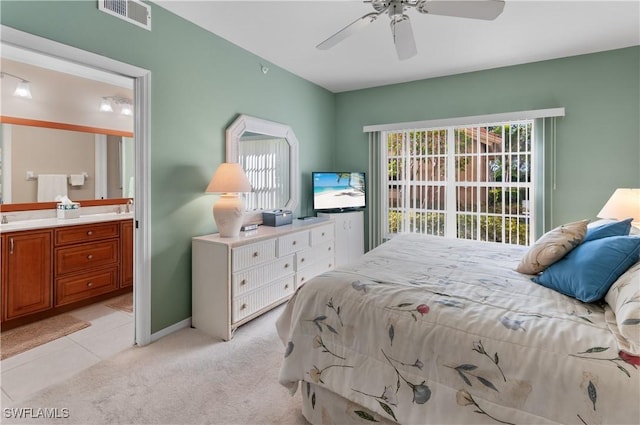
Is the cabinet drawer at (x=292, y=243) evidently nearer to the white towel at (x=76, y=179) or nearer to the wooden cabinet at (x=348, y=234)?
the wooden cabinet at (x=348, y=234)

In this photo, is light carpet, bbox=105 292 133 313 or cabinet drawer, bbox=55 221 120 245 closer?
cabinet drawer, bbox=55 221 120 245

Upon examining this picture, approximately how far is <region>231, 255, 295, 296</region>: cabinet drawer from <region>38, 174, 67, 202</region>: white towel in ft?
8.04

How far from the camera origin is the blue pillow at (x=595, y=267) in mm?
1344

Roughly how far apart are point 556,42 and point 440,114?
132 centimetres

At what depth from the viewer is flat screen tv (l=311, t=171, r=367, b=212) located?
423 cm

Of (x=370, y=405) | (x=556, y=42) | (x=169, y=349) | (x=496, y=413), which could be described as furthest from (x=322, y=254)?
(x=556, y=42)

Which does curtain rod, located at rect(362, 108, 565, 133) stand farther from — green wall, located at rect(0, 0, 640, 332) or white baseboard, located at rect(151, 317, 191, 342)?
white baseboard, located at rect(151, 317, 191, 342)

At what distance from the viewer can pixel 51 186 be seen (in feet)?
11.1

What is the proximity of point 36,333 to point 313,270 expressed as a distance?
8.27ft

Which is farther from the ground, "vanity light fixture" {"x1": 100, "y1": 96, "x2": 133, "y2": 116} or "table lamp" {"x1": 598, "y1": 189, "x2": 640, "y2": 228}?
"vanity light fixture" {"x1": 100, "y1": 96, "x2": 133, "y2": 116}

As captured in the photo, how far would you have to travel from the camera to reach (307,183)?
14.3 ft

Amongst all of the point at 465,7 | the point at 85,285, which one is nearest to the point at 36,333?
the point at 85,285

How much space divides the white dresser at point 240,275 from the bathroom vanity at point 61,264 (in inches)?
55.0

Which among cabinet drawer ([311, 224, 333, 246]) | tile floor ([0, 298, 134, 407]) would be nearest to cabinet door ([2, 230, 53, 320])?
tile floor ([0, 298, 134, 407])
